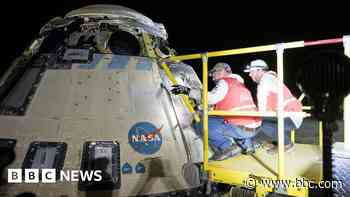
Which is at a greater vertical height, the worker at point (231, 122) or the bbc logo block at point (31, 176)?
the worker at point (231, 122)

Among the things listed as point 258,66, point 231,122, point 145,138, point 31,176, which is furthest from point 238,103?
point 31,176

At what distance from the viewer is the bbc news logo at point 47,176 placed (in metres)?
3.46

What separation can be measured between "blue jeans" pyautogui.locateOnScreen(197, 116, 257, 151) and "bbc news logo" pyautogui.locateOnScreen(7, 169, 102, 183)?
160 centimetres

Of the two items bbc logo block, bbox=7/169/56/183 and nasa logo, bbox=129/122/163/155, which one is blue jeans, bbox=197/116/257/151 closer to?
nasa logo, bbox=129/122/163/155

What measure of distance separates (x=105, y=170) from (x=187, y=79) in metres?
2.60

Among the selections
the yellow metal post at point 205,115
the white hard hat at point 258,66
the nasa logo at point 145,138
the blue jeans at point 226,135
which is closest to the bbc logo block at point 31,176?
the nasa logo at point 145,138

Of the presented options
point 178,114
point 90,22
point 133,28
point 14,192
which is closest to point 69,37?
point 90,22

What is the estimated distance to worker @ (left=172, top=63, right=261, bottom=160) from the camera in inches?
158

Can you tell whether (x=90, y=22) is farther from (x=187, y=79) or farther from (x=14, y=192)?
(x=14, y=192)

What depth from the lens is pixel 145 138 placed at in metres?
3.97

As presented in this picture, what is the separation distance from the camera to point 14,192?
11.1 ft

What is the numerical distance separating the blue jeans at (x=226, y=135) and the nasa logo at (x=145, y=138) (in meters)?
0.75

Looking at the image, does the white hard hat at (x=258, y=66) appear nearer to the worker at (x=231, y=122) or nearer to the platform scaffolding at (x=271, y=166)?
the worker at (x=231, y=122)

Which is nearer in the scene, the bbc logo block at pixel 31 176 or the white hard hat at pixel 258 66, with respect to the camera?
the bbc logo block at pixel 31 176
